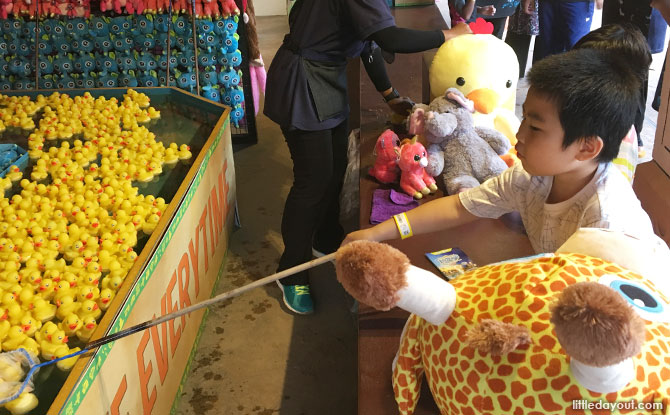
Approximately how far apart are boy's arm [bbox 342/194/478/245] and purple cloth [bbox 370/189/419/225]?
13.9 inches

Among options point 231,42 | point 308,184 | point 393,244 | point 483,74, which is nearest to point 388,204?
point 393,244

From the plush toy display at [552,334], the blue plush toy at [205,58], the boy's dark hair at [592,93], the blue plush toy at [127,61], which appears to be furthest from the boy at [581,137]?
the blue plush toy at [127,61]

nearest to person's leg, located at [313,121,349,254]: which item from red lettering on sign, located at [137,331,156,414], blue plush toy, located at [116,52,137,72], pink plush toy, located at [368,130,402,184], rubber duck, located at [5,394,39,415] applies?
pink plush toy, located at [368,130,402,184]

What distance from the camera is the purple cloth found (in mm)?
1885

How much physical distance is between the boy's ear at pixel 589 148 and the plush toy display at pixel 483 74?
2.99 ft

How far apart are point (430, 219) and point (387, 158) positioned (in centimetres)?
61

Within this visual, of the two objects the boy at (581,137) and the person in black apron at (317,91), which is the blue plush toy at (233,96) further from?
the boy at (581,137)

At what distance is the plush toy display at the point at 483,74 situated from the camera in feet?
6.92

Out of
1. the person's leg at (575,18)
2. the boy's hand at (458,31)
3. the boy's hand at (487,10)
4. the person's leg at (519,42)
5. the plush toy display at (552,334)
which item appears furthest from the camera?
the person's leg at (519,42)

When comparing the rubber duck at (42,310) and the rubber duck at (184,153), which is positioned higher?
the rubber duck at (184,153)

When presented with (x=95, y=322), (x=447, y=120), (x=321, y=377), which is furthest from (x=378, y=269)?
(x=321, y=377)

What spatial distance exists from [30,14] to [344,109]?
2.11m

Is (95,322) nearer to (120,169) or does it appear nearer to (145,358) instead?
(145,358)

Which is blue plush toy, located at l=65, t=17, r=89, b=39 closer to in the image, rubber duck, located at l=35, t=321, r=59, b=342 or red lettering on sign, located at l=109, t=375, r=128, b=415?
rubber duck, located at l=35, t=321, r=59, b=342
